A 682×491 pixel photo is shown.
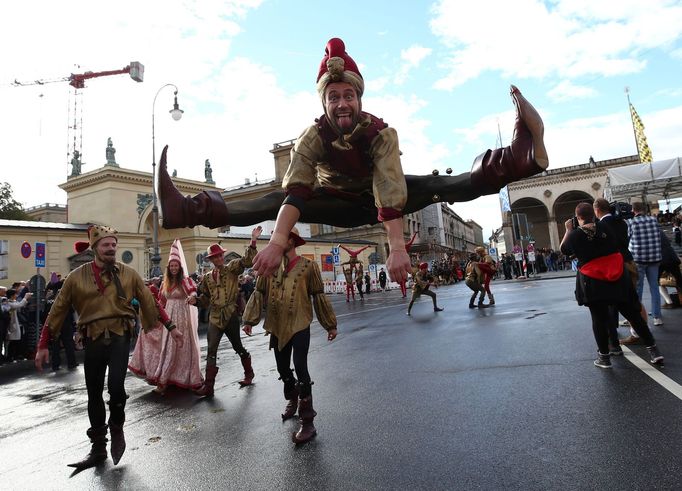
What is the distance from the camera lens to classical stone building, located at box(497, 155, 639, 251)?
3881cm

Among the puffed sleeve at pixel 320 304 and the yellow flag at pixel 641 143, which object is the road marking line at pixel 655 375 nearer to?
the puffed sleeve at pixel 320 304

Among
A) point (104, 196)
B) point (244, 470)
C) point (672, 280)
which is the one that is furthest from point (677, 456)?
point (104, 196)

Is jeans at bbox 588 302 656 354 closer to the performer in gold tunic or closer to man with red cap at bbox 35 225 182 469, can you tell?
the performer in gold tunic

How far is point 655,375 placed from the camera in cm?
428

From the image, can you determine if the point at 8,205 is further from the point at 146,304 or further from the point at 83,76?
the point at 146,304

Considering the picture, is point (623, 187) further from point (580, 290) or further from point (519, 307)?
point (580, 290)

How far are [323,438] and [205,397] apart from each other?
262 cm

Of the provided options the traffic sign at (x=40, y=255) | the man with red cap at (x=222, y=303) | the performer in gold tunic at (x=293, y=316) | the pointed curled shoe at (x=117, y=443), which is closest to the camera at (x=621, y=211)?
the performer in gold tunic at (x=293, y=316)

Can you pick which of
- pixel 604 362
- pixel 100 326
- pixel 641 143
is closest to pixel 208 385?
pixel 100 326

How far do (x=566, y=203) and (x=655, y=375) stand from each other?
42.9 m

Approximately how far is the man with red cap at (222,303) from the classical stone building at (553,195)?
35125mm

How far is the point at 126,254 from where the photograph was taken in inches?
1081

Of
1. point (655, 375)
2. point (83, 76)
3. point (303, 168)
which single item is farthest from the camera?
point (83, 76)

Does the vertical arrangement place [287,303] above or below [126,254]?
below
